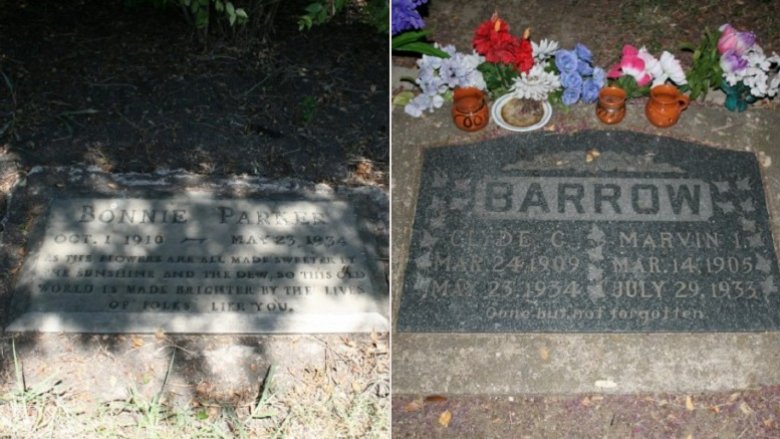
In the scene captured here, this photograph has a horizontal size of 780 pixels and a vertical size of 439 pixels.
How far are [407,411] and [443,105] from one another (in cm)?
168

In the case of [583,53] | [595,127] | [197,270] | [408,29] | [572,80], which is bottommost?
[197,270]

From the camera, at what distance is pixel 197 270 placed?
3326 millimetres

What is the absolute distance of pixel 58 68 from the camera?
4352 mm

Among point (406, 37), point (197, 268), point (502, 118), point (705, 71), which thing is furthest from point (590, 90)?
point (197, 268)

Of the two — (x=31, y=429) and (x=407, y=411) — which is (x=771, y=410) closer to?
(x=407, y=411)

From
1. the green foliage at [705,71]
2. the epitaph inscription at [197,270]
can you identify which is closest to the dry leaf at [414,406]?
the epitaph inscription at [197,270]

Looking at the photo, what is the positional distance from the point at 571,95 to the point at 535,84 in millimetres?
204

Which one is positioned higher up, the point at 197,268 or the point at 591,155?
the point at 591,155

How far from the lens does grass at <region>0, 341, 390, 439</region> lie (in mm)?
2891

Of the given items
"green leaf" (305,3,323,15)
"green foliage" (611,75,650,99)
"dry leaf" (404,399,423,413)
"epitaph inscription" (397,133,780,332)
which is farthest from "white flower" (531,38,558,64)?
"dry leaf" (404,399,423,413)

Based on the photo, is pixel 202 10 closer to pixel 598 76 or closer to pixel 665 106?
pixel 598 76

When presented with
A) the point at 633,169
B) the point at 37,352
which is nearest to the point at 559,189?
the point at 633,169

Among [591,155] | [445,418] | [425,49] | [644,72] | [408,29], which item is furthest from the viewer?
[408,29]

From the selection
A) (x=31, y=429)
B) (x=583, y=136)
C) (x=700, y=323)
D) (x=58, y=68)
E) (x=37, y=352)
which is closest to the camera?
(x=31, y=429)
